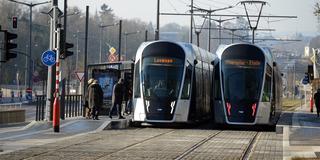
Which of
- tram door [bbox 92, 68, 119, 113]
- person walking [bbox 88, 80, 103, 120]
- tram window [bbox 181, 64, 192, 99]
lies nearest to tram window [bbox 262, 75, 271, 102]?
tram window [bbox 181, 64, 192, 99]

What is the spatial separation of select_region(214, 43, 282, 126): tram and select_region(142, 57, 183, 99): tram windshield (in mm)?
1832

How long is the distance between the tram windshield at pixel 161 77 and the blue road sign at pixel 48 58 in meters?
4.38

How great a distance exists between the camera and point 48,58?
1024 inches

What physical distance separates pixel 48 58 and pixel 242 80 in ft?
26.1

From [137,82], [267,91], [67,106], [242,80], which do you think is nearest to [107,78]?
[67,106]

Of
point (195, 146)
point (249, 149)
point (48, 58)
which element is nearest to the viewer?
point (249, 149)

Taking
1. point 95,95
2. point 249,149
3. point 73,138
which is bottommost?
point 249,149

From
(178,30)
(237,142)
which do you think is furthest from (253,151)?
(178,30)

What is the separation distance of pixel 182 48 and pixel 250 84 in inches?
118

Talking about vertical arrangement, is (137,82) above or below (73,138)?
above

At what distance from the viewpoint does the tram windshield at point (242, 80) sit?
29531 millimetres

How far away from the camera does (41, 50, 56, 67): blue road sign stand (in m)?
25.9

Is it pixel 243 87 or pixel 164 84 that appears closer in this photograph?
pixel 164 84

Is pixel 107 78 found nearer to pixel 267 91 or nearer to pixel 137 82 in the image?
pixel 137 82
